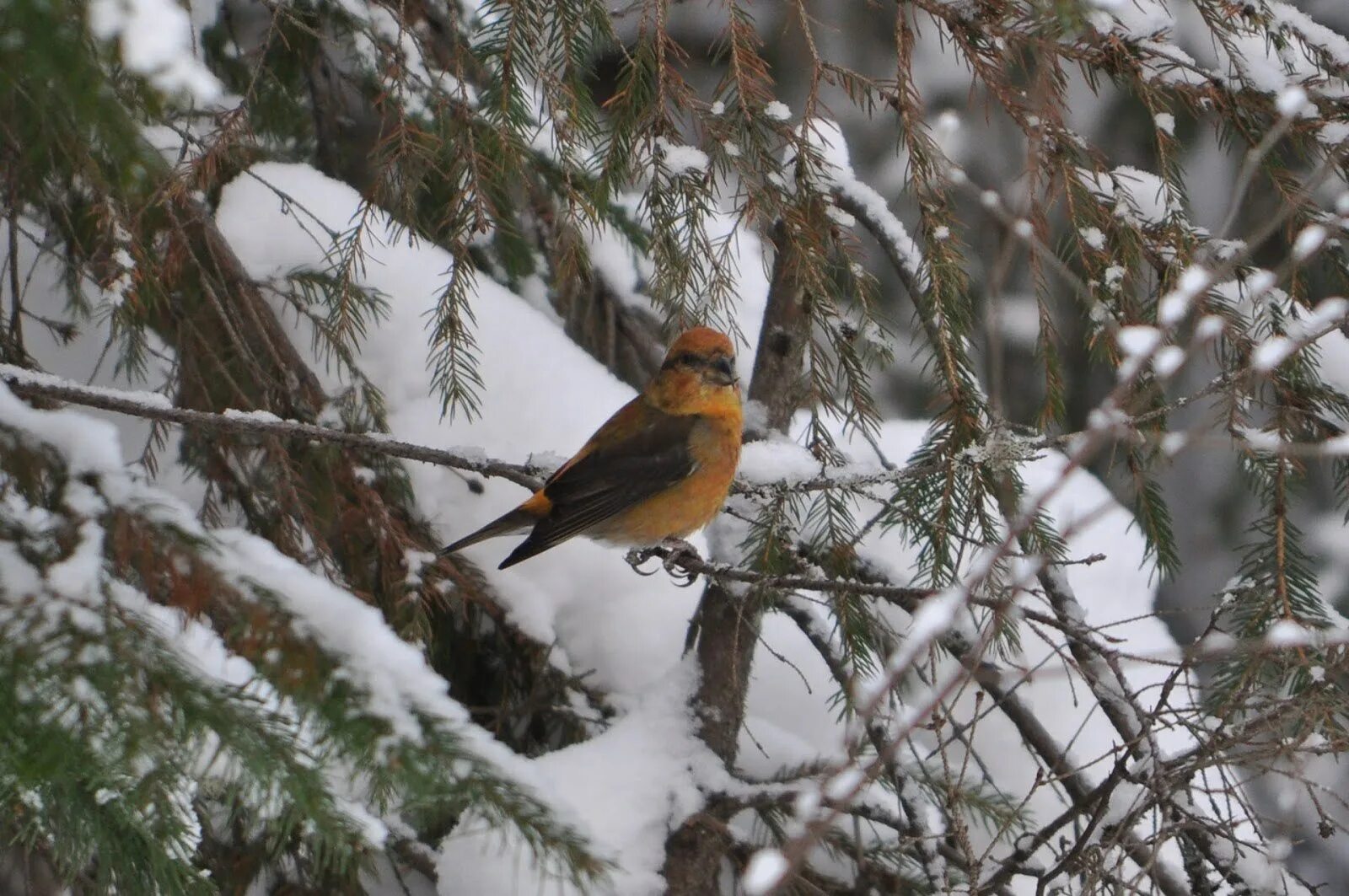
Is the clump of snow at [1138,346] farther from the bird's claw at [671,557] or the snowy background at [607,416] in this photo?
the bird's claw at [671,557]

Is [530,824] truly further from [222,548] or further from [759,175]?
[759,175]

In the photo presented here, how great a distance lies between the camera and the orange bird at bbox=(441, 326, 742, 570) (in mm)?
3273

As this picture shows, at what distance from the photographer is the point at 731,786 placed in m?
2.92

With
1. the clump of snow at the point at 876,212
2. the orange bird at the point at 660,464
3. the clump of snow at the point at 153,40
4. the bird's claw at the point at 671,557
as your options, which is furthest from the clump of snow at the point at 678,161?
the clump of snow at the point at 153,40

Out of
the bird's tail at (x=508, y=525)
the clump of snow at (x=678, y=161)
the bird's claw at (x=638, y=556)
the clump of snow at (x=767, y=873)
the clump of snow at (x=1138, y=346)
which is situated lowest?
the clump of snow at (x=767, y=873)

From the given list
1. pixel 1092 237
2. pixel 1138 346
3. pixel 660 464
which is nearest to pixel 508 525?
pixel 660 464

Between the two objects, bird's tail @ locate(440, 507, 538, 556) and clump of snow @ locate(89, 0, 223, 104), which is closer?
clump of snow @ locate(89, 0, 223, 104)

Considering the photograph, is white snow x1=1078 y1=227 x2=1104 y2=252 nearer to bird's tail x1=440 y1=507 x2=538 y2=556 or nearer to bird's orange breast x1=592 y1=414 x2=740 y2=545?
bird's orange breast x1=592 y1=414 x2=740 y2=545

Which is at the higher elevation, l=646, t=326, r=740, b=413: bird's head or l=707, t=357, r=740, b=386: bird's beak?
l=707, t=357, r=740, b=386: bird's beak

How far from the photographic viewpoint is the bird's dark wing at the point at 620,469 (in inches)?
128

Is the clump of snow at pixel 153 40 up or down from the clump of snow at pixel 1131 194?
down

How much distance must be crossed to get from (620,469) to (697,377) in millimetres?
335

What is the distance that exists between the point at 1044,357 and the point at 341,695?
178 centimetres

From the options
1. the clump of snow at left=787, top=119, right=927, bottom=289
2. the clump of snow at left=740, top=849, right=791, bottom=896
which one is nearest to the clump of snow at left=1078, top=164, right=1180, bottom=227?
the clump of snow at left=787, top=119, right=927, bottom=289
